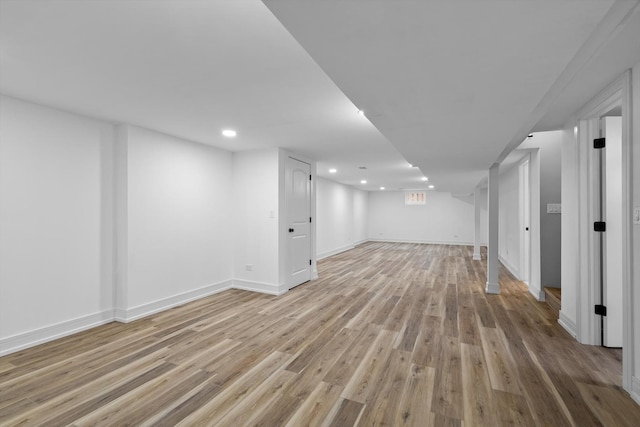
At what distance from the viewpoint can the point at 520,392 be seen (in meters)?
2.00

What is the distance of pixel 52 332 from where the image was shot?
289 centimetres

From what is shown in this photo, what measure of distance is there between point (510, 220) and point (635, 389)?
5.18 meters

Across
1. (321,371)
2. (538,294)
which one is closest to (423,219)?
(538,294)

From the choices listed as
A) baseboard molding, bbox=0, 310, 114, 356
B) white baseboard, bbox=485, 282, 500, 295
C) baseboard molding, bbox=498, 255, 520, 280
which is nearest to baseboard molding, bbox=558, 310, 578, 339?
white baseboard, bbox=485, 282, 500, 295

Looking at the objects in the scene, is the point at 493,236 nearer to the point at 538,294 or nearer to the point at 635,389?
the point at 538,294

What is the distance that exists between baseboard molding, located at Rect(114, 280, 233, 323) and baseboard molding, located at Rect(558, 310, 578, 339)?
4660 mm

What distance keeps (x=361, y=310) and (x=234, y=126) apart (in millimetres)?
2890

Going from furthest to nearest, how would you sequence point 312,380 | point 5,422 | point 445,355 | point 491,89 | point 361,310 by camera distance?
point 361,310 < point 445,355 < point 312,380 < point 5,422 < point 491,89

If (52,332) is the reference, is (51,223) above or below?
above

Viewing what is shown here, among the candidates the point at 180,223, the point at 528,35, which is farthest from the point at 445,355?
the point at 180,223

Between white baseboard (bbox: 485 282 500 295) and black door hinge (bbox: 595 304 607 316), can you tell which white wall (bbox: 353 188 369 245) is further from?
black door hinge (bbox: 595 304 607 316)

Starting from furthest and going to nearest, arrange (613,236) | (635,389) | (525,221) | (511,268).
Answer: (511,268)
(525,221)
(613,236)
(635,389)

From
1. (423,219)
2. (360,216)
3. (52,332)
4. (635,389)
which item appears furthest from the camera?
(423,219)

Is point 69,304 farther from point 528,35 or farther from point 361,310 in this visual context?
point 528,35
